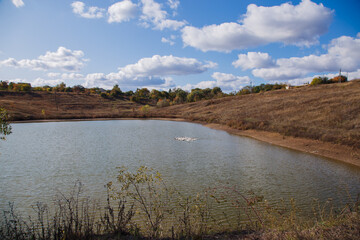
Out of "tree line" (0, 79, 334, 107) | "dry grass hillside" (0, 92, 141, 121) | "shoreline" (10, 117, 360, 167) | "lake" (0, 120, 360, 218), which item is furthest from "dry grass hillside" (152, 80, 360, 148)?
"tree line" (0, 79, 334, 107)

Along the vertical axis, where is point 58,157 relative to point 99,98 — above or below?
below

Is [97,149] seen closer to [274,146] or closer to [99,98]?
[274,146]

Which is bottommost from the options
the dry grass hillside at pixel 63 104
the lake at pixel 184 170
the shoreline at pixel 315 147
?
the lake at pixel 184 170

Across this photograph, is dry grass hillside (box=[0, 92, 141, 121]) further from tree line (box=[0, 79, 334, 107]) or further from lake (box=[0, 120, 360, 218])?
lake (box=[0, 120, 360, 218])

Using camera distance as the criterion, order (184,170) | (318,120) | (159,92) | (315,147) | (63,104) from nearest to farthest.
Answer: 1. (184,170)
2. (315,147)
3. (318,120)
4. (63,104)
5. (159,92)

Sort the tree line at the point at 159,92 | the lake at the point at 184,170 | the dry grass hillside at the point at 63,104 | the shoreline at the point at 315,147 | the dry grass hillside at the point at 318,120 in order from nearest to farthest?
the lake at the point at 184,170, the shoreline at the point at 315,147, the dry grass hillside at the point at 318,120, the dry grass hillside at the point at 63,104, the tree line at the point at 159,92

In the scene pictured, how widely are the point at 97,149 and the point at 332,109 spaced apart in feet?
126

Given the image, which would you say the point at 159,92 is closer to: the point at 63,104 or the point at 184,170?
the point at 63,104

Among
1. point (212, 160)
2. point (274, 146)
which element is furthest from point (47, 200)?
point (274, 146)

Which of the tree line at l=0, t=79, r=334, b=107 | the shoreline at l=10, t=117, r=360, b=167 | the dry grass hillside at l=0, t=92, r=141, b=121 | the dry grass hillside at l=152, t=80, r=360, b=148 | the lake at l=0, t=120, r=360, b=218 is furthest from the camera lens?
the tree line at l=0, t=79, r=334, b=107

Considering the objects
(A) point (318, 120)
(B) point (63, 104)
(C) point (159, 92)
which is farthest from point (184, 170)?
(C) point (159, 92)

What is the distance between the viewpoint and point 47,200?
41.4ft

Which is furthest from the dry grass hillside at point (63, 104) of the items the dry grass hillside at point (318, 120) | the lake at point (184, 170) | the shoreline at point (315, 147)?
the lake at point (184, 170)

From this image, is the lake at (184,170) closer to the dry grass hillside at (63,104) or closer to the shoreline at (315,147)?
the shoreline at (315,147)
